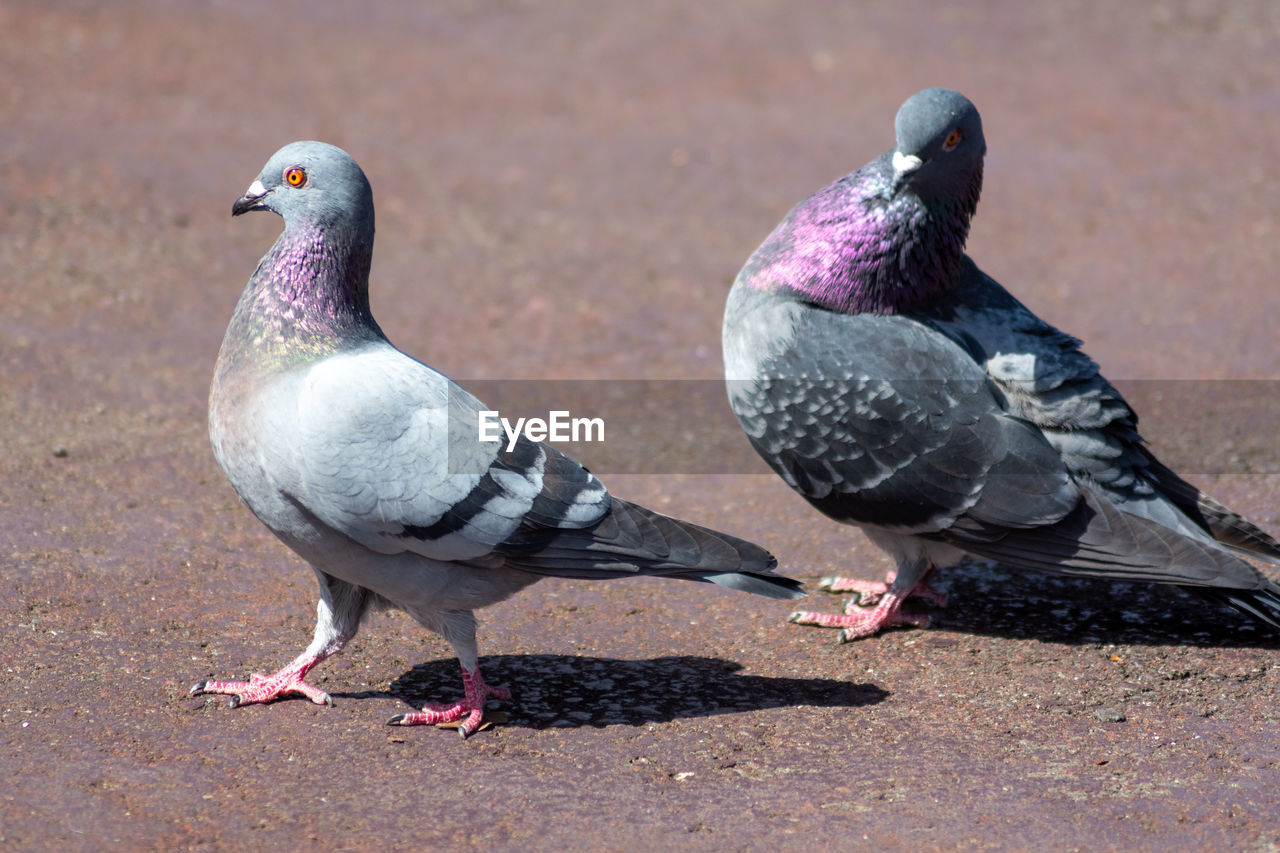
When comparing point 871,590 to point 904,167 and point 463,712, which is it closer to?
point 904,167

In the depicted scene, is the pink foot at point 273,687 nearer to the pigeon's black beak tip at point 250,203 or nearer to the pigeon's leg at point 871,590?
the pigeon's black beak tip at point 250,203

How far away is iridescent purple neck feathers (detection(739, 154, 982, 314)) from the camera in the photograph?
192 inches

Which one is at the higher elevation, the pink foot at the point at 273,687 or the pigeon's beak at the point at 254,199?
the pigeon's beak at the point at 254,199

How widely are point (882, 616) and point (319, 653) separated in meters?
2.11

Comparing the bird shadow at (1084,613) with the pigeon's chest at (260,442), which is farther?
the bird shadow at (1084,613)

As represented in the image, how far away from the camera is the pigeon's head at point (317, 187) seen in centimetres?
421

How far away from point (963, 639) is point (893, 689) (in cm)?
55

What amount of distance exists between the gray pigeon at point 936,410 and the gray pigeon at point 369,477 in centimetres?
74

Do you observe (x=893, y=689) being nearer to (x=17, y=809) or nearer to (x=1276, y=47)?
(x=17, y=809)

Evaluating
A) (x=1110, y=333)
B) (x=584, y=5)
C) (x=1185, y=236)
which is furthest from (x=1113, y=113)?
(x=584, y=5)

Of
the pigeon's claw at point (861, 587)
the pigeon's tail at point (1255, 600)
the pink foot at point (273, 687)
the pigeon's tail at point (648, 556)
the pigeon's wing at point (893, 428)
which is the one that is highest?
the pigeon's wing at point (893, 428)

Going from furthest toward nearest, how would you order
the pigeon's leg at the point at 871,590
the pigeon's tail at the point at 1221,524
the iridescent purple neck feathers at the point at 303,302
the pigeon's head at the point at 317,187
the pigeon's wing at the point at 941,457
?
the pigeon's leg at the point at 871,590 → the pigeon's tail at the point at 1221,524 → the pigeon's wing at the point at 941,457 → the pigeon's head at the point at 317,187 → the iridescent purple neck feathers at the point at 303,302

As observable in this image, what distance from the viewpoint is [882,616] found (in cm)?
500

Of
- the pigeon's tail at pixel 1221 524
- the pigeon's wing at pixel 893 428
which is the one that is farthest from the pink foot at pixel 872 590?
the pigeon's tail at pixel 1221 524
